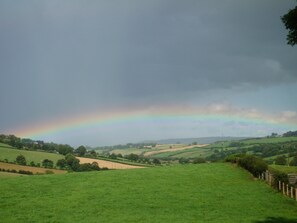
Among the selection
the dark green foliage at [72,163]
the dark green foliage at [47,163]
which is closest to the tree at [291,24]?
the dark green foliage at [72,163]

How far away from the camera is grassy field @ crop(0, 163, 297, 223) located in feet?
93.2

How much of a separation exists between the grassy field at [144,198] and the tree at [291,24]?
1358 cm

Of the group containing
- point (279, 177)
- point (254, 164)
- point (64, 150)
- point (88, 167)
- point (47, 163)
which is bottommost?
point (88, 167)

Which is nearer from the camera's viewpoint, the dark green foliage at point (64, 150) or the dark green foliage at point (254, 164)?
the dark green foliage at point (254, 164)

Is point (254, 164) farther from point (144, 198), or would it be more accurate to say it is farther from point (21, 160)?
point (21, 160)

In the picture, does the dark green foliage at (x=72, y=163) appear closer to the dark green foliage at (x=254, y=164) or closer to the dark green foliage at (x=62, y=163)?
the dark green foliage at (x=62, y=163)

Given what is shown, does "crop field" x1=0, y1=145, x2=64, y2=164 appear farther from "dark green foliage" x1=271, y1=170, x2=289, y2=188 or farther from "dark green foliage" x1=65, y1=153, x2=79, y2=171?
"dark green foliage" x1=271, y1=170, x2=289, y2=188

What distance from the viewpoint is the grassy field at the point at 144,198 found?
28.4 meters

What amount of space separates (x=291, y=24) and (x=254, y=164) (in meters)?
31.2

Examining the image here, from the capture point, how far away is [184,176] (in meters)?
51.2

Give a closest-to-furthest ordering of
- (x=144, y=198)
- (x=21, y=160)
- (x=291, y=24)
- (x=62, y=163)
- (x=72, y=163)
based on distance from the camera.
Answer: (x=291, y=24)
(x=144, y=198)
(x=21, y=160)
(x=62, y=163)
(x=72, y=163)

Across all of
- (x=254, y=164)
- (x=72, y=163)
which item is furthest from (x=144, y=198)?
(x=72, y=163)

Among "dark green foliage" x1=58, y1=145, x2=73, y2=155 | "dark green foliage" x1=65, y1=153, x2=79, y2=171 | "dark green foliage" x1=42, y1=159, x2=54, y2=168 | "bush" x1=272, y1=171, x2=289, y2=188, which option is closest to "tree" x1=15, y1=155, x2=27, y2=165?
"dark green foliage" x1=42, y1=159, x2=54, y2=168

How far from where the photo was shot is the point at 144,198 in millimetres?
36500
